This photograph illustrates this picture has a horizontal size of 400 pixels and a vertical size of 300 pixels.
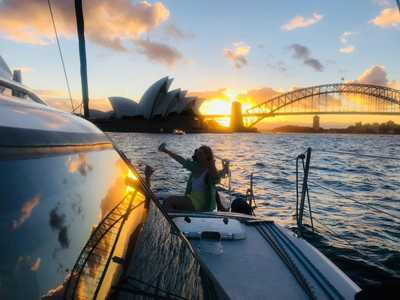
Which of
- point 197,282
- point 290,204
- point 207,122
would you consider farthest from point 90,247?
point 207,122

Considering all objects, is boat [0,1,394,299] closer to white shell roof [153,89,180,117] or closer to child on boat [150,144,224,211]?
child on boat [150,144,224,211]

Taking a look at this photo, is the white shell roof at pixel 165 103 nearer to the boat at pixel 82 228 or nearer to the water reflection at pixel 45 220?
the boat at pixel 82 228

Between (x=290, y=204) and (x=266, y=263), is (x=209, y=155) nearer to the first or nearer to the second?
(x=266, y=263)

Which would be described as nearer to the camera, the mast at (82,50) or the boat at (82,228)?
the boat at (82,228)

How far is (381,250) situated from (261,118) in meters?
97.6

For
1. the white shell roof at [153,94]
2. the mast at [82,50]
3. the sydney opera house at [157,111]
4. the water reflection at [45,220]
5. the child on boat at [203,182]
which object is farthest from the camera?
the sydney opera house at [157,111]

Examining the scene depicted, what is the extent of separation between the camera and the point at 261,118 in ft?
337

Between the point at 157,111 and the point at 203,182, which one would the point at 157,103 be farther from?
the point at 203,182

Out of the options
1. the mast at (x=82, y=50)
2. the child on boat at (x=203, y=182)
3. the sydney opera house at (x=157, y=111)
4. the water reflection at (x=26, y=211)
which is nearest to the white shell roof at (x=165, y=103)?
the sydney opera house at (x=157, y=111)

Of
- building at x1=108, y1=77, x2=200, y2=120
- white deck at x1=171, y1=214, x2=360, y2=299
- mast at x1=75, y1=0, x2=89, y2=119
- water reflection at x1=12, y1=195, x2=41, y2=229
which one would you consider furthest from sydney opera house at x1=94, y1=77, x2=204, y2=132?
water reflection at x1=12, y1=195, x2=41, y2=229

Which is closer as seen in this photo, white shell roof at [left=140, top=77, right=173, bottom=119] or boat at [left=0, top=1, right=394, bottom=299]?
boat at [left=0, top=1, right=394, bottom=299]

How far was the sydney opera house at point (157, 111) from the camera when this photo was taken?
78.5 metres

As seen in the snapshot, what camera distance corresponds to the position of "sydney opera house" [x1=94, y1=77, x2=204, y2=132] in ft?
258

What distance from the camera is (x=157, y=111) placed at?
85.4 meters
